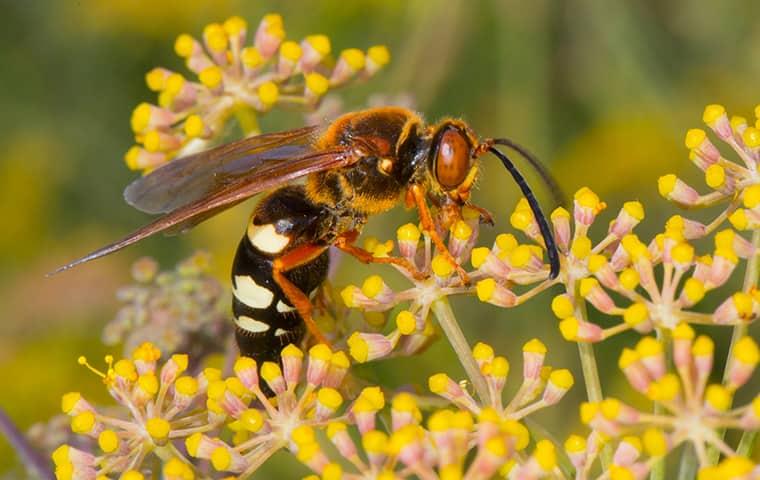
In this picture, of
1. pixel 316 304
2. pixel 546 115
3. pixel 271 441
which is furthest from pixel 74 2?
pixel 271 441

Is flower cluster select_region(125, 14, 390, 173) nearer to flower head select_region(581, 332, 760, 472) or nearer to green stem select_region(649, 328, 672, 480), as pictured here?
green stem select_region(649, 328, 672, 480)

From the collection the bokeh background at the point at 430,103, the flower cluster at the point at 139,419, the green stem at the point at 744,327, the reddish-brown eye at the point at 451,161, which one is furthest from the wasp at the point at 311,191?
the bokeh background at the point at 430,103

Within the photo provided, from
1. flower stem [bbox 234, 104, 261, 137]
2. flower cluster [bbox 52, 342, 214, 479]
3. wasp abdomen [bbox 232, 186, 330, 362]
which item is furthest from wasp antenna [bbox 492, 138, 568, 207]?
flower cluster [bbox 52, 342, 214, 479]

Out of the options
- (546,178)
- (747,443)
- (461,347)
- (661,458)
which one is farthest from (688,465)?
(546,178)

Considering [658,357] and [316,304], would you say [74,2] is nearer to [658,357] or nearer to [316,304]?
[316,304]

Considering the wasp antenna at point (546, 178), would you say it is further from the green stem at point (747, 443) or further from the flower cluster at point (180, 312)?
the flower cluster at point (180, 312)

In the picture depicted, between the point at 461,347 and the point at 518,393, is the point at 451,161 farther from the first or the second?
the point at 518,393
